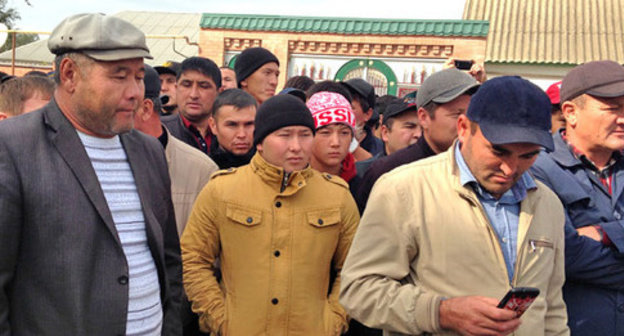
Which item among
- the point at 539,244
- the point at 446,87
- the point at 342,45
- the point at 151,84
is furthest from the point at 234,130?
the point at 342,45

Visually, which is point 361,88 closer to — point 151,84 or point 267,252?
point 151,84

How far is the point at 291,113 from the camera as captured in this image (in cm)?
296

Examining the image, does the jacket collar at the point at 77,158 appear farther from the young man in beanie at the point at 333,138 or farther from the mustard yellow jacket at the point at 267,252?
the young man in beanie at the point at 333,138

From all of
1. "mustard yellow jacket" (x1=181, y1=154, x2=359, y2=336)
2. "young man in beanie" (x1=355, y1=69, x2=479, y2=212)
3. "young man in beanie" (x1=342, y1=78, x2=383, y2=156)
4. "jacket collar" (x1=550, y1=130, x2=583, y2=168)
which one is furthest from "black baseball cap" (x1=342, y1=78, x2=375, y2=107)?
"jacket collar" (x1=550, y1=130, x2=583, y2=168)

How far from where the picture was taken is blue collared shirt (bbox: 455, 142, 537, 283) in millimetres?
2039

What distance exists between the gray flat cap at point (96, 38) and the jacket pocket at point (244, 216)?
101cm

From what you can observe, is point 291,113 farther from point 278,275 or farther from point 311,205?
point 278,275

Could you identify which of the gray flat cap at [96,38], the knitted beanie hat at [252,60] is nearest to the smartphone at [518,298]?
the gray flat cap at [96,38]

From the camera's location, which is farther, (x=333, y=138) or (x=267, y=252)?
(x=333, y=138)

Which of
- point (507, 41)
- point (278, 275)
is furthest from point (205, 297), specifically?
point (507, 41)

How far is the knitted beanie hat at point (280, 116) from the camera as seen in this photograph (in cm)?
295

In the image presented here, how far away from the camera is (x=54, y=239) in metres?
1.81

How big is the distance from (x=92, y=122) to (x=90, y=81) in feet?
0.49

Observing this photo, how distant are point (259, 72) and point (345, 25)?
8.37 meters
